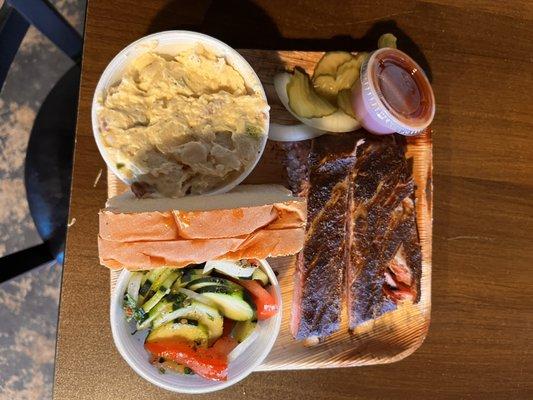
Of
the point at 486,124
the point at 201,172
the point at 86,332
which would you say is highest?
the point at 201,172

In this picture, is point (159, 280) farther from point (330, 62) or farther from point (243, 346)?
point (330, 62)

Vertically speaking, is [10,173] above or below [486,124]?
above

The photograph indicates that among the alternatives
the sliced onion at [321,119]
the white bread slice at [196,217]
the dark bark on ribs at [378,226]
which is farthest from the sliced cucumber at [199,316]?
the sliced onion at [321,119]

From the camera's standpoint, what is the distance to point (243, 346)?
1.89 m

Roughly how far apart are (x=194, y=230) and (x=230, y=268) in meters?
0.26

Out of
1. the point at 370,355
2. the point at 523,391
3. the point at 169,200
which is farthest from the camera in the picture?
the point at 523,391

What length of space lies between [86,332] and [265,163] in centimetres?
91

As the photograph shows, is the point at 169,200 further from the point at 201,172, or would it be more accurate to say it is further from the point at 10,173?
the point at 10,173

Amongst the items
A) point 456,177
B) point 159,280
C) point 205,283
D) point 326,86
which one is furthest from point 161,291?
point 456,177

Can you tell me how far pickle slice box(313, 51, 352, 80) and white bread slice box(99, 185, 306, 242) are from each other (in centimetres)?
58

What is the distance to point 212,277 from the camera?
1.86 metres

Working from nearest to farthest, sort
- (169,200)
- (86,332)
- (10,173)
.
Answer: (169,200) < (86,332) < (10,173)

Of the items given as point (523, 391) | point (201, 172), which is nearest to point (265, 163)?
point (201, 172)

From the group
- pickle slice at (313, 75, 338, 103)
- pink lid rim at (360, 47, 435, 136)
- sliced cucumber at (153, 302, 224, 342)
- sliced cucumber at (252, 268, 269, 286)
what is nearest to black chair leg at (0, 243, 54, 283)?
sliced cucumber at (153, 302, 224, 342)
